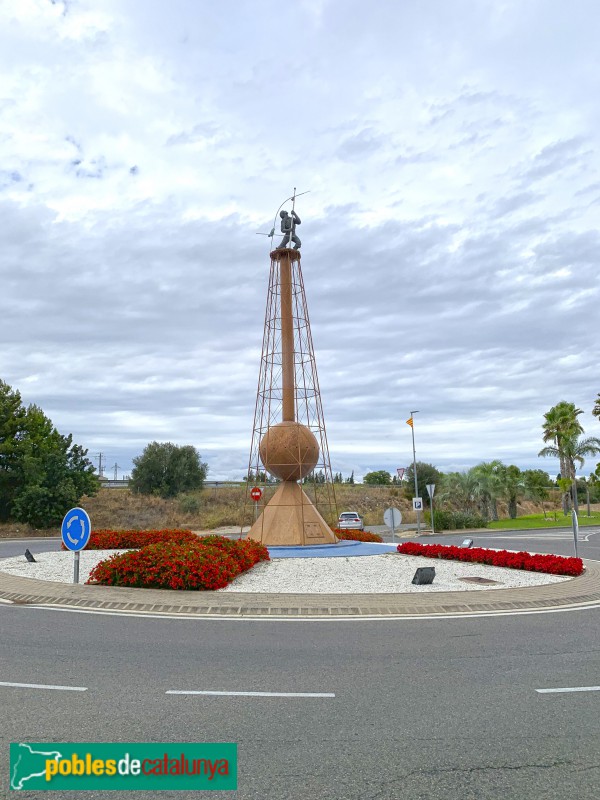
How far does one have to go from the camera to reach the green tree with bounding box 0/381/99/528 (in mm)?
41656

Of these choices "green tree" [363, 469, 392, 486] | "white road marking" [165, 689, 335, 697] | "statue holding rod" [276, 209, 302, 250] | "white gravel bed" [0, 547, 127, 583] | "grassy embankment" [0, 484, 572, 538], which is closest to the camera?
"white road marking" [165, 689, 335, 697]

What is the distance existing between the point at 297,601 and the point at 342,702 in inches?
247

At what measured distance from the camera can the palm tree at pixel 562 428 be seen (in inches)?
2267

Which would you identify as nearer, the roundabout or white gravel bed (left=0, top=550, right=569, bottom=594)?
the roundabout

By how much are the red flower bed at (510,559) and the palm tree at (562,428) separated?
136ft

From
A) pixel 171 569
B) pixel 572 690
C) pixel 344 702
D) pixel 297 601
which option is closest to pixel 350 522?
pixel 171 569

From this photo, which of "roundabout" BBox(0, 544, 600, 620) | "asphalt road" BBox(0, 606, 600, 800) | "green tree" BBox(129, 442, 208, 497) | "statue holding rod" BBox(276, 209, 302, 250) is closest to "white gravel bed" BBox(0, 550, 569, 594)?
"roundabout" BBox(0, 544, 600, 620)

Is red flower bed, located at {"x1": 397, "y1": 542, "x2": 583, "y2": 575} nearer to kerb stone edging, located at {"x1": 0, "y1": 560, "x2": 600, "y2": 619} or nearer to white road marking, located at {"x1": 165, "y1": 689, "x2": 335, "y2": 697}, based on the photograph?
kerb stone edging, located at {"x1": 0, "y1": 560, "x2": 600, "y2": 619}

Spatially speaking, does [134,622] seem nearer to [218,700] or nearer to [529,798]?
[218,700]

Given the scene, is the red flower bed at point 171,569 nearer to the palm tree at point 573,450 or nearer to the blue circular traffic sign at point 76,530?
the blue circular traffic sign at point 76,530

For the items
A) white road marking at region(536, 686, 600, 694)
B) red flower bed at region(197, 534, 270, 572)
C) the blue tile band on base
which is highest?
red flower bed at region(197, 534, 270, 572)

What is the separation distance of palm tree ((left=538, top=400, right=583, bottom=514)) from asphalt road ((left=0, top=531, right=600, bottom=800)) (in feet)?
168

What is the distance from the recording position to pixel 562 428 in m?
59.1

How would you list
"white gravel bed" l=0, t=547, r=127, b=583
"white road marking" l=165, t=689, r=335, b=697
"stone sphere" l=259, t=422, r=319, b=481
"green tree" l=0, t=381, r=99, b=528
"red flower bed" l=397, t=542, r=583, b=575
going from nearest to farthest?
"white road marking" l=165, t=689, r=335, b=697
"white gravel bed" l=0, t=547, r=127, b=583
"red flower bed" l=397, t=542, r=583, b=575
"stone sphere" l=259, t=422, r=319, b=481
"green tree" l=0, t=381, r=99, b=528
